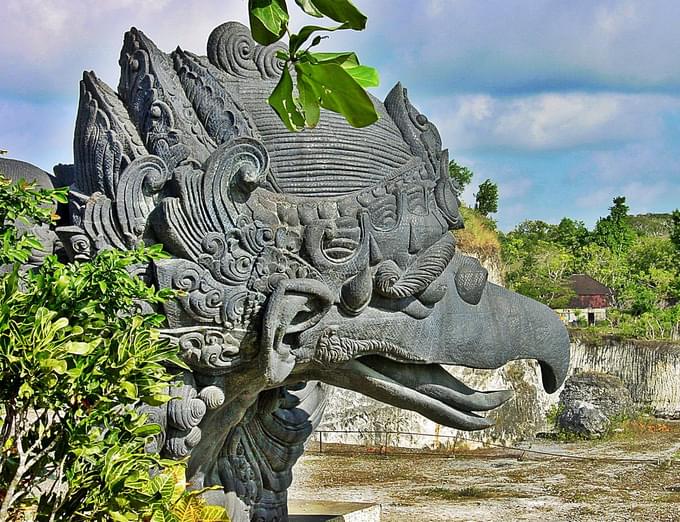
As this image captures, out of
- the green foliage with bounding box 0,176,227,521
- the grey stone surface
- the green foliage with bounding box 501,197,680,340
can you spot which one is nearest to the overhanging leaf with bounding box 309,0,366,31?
the green foliage with bounding box 0,176,227,521

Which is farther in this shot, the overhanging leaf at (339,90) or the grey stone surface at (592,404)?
the grey stone surface at (592,404)

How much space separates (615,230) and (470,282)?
34.1m

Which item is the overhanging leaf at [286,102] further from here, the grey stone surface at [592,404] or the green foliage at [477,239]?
the grey stone surface at [592,404]

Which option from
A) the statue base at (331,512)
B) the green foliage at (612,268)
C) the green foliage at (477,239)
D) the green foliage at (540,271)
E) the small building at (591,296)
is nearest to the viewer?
the statue base at (331,512)

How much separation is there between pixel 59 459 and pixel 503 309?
1412 mm

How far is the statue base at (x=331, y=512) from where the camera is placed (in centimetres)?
347

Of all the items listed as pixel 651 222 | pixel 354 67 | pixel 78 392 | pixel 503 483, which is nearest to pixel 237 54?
pixel 78 392

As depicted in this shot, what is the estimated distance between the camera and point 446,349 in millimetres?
2633

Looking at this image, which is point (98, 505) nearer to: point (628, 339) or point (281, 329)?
point (281, 329)

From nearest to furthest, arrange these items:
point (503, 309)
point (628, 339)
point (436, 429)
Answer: point (503, 309) < point (436, 429) < point (628, 339)

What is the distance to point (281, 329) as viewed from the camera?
2.43 meters

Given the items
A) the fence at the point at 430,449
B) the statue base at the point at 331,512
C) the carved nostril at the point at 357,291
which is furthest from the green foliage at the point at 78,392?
the fence at the point at 430,449

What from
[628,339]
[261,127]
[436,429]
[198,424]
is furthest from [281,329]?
[628,339]

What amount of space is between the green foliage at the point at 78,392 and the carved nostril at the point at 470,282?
1.11 m
